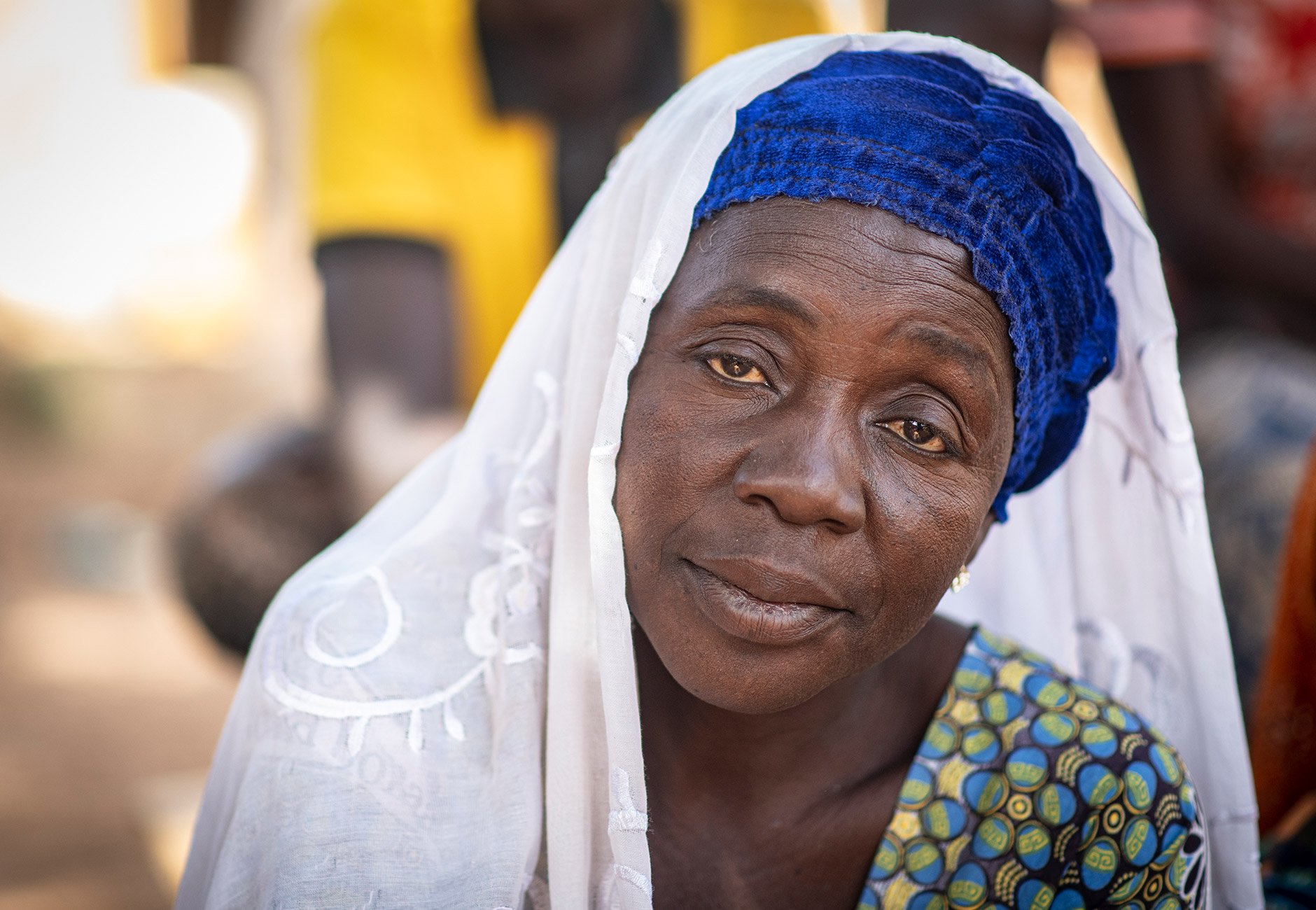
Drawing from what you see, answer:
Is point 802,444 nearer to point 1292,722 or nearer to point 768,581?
point 768,581

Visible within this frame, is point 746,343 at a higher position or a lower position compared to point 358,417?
higher

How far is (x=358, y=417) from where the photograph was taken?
3213 mm

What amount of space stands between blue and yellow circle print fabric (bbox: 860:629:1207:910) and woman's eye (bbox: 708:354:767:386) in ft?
2.31

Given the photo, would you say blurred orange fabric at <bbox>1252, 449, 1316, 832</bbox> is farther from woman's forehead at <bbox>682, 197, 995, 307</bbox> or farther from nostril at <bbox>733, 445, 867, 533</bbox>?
nostril at <bbox>733, 445, 867, 533</bbox>

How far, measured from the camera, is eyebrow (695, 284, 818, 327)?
157 cm

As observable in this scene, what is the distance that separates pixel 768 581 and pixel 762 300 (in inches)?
14.5

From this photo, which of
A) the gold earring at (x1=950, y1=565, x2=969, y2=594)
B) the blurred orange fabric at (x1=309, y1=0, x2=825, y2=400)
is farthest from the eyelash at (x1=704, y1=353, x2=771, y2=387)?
the blurred orange fabric at (x1=309, y1=0, x2=825, y2=400)

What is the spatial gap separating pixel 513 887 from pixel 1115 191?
1.41 metres

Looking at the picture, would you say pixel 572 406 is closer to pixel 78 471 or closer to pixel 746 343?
pixel 746 343

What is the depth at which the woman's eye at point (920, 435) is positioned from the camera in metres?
1.66

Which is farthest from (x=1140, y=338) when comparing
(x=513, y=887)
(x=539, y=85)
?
(x=539, y=85)

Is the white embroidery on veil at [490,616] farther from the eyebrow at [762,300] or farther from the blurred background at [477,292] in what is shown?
the blurred background at [477,292]

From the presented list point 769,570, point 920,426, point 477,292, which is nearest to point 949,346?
point 920,426

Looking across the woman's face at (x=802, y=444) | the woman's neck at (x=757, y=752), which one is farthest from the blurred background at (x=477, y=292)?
the woman's face at (x=802, y=444)
